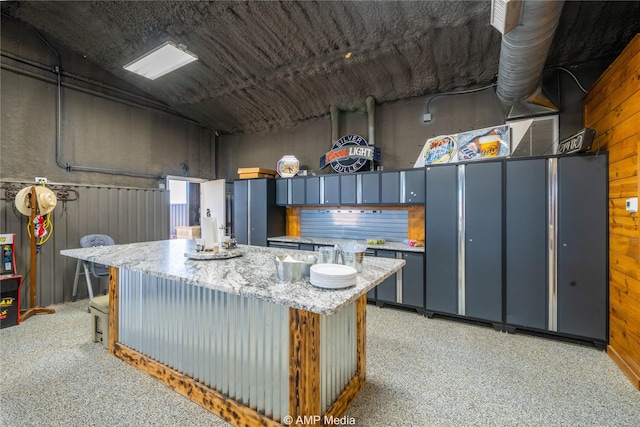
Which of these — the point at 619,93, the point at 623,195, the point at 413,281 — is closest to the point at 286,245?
the point at 413,281

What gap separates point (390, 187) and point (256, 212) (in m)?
2.51

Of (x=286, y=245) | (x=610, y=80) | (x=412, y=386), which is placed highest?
(x=610, y=80)

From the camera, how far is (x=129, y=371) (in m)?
2.38

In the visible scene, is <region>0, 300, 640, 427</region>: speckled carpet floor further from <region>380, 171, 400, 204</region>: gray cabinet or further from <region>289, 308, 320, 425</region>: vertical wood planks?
<region>380, 171, 400, 204</region>: gray cabinet

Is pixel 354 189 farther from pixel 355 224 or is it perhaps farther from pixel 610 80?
pixel 610 80

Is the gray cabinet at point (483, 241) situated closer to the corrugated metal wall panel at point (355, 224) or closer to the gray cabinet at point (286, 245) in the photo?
the corrugated metal wall panel at point (355, 224)

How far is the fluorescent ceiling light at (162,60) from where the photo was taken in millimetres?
3781

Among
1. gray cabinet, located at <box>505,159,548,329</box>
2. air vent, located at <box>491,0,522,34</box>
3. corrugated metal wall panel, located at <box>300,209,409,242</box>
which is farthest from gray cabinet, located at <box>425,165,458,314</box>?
air vent, located at <box>491,0,522,34</box>

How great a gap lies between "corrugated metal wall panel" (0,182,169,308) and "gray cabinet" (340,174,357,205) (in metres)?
3.49

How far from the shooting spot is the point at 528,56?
244 centimetres

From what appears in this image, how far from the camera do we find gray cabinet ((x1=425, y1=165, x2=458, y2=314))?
137 inches

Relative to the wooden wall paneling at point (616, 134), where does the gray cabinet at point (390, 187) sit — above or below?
below

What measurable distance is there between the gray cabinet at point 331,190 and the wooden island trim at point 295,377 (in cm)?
259

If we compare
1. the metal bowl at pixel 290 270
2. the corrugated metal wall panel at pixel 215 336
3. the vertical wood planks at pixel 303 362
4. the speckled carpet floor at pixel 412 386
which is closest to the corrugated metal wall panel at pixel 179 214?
the speckled carpet floor at pixel 412 386
